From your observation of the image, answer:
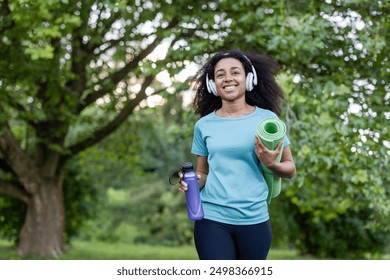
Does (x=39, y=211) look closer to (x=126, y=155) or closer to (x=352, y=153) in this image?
(x=126, y=155)

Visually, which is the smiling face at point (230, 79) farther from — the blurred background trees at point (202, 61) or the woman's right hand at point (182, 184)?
the blurred background trees at point (202, 61)

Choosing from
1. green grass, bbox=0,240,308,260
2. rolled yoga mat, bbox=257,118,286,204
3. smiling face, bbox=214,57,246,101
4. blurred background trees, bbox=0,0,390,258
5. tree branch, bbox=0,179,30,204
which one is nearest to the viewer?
rolled yoga mat, bbox=257,118,286,204

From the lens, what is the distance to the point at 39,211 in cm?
1273

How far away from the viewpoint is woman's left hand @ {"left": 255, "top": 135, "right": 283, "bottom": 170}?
9.57 ft

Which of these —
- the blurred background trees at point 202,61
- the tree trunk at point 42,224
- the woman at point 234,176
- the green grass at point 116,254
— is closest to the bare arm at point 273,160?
the woman at point 234,176

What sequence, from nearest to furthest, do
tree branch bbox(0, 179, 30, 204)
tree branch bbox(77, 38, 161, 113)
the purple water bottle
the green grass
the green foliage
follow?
the purple water bottle
tree branch bbox(77, 38, 161, 113)
tree branch bbox(0, 179, 30, 204)
the green grass
the green foliage

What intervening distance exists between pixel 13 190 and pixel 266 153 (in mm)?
10477

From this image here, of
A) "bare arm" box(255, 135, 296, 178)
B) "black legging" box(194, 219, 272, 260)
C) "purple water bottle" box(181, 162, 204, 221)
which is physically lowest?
"black legging" box(194, 219, 272, 260)

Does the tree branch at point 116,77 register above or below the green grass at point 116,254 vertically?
above

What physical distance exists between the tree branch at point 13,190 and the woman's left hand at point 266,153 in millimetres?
10377

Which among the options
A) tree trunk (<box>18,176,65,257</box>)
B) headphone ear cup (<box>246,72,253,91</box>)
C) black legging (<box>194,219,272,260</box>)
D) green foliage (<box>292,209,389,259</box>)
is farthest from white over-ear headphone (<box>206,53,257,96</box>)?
green foliage (<box>292,209,389,259</box>)

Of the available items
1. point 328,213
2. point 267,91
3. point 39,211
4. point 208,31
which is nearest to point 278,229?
point 328,213

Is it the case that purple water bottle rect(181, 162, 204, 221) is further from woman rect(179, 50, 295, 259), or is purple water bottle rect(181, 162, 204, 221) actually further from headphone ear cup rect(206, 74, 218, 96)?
headphone ear cup rect(206, 74, 218, 96)

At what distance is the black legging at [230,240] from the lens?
301 cm
